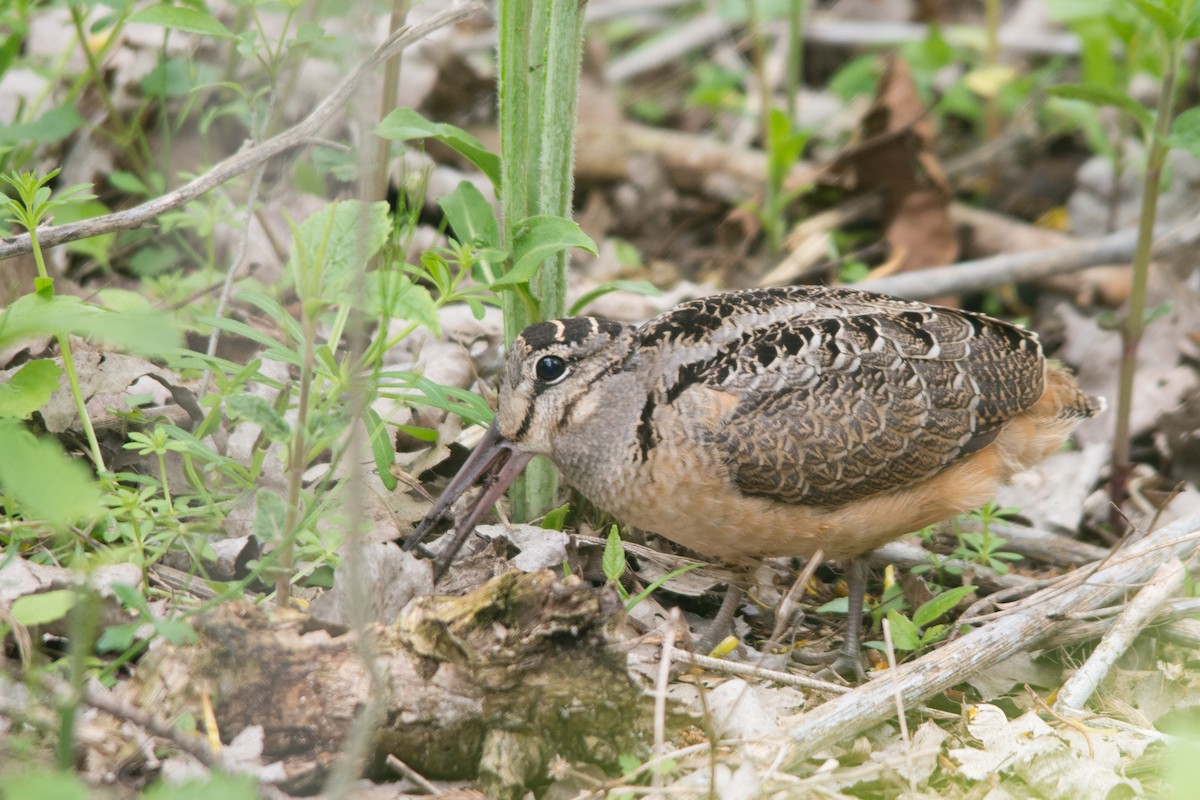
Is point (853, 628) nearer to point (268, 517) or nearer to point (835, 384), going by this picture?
point (835, 384)

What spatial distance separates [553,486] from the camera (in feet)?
14.5

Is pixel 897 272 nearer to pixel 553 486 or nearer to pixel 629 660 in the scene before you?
pixel 553 486

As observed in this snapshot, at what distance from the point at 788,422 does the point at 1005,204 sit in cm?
395

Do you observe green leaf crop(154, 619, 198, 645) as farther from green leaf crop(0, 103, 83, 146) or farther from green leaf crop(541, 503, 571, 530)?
green leaf crop(0, 103, 83, 146)

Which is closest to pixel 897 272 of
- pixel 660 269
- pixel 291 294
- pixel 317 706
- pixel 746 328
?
pixel 660 269

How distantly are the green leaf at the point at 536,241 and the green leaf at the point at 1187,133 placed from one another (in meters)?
2.16

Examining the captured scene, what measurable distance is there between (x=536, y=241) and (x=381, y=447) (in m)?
0.80

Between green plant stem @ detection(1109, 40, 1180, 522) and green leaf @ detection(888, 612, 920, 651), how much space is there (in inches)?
45.9

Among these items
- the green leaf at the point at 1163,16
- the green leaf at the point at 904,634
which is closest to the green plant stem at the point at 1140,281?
the green leaf at the point at 1163,16

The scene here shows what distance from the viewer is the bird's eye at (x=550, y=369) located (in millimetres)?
3979

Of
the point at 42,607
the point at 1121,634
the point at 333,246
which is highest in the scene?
the point at 333,246

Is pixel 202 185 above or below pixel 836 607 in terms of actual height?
above

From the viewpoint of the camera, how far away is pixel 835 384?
400 cm

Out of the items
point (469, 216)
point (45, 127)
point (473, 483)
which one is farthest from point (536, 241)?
point (45, 127)
